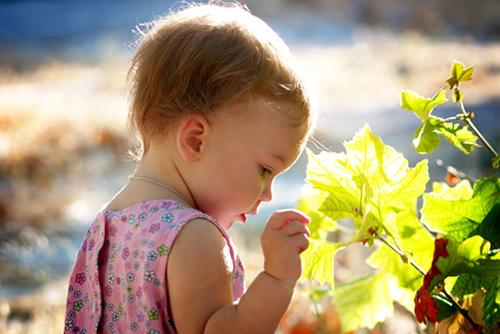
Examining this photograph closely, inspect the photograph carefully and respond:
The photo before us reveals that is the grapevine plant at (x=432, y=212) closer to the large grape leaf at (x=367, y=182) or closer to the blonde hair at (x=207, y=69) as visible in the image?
the large grape leaf at (x=367, y=182)

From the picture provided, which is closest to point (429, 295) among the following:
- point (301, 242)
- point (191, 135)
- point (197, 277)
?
point (301, 242)

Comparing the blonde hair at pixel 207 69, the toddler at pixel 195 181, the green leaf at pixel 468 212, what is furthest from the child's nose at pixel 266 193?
the green leaf at pixel 468 212

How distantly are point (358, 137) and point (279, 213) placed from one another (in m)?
0.13

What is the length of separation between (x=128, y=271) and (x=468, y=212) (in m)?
0.42

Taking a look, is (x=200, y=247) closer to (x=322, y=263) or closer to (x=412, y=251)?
(x=322, y=263)

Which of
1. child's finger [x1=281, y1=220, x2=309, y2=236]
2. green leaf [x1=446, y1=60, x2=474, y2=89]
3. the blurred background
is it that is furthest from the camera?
the blurred background

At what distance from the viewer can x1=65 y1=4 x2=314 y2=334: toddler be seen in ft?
2.45

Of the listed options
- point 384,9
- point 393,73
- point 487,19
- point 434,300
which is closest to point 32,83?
point 393,73

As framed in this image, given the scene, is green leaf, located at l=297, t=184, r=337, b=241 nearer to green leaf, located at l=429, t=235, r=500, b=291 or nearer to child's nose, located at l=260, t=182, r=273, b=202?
child's nose, located at l=260, t=182, r=273, b=202

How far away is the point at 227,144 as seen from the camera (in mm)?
839

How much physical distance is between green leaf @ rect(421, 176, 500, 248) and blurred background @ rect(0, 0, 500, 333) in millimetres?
347

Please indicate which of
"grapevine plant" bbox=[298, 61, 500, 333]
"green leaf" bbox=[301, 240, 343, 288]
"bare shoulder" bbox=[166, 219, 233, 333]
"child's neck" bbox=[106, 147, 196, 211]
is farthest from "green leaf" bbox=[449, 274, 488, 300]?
"child's neck" bbox=[106, 147, 196, 211]

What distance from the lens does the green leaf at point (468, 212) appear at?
2.20ft

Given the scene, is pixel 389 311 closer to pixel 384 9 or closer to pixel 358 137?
pixel 358 137
